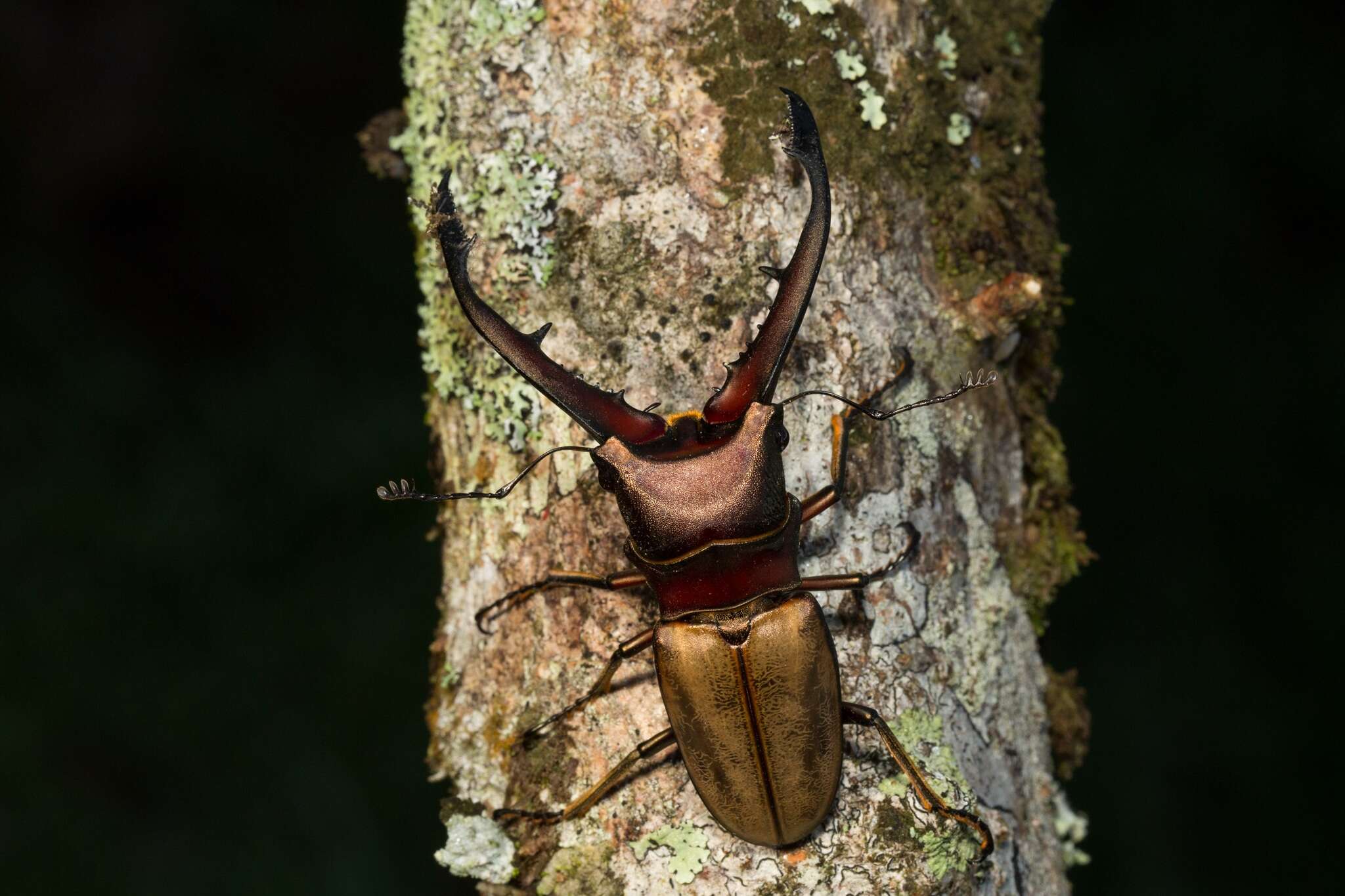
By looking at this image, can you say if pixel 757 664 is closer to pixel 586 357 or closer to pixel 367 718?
pixel 586 357

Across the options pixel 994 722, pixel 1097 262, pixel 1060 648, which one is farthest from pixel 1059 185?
pixel 994 722

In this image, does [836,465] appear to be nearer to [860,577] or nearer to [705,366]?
[860,577]

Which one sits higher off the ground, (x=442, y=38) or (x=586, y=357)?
(x=442, y=38)

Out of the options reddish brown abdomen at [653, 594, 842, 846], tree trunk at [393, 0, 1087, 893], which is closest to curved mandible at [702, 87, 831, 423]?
tree trunk at [393, 0, 1087, 893]

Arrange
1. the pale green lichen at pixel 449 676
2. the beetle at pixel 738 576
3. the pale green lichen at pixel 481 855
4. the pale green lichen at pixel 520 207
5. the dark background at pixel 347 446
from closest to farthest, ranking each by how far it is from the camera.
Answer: the beetle at pixel 738 576 → the pale green lichen at pixel 481 855 → the pale green lichen at pixel 520 207 → the pale green lichen at pixel 449 676 → the dark background at pixel 347 446

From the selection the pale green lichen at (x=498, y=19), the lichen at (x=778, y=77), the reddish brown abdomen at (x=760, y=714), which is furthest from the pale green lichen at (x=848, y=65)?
the reddish brown abdomen at (x=760, y=714)

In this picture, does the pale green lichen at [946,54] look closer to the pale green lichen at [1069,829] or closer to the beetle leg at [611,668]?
the beetle leg at [611,668]
